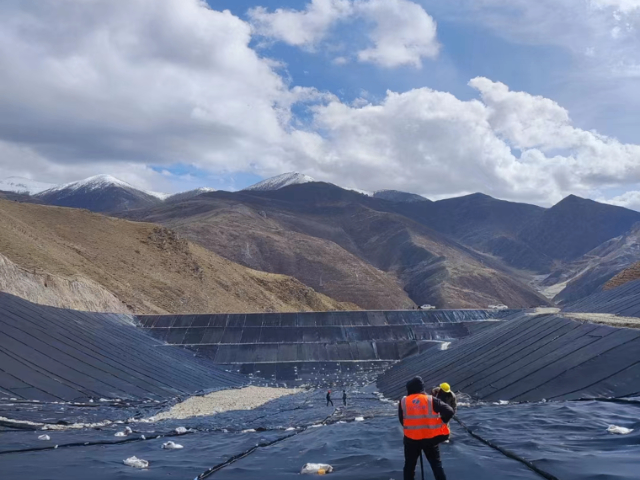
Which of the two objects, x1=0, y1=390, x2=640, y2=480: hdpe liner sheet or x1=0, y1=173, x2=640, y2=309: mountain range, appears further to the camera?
x1=0, y1=173, x2=640, y2=309: mountain range

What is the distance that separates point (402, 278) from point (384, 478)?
90962 millimetres

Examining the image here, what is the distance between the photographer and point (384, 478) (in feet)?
18.2

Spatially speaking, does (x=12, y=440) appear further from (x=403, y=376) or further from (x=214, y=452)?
(x=403, y=376)

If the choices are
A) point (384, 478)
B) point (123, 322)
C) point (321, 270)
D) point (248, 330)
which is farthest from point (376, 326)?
point (321, 270)

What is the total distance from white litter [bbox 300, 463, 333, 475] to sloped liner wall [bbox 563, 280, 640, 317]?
565 inches

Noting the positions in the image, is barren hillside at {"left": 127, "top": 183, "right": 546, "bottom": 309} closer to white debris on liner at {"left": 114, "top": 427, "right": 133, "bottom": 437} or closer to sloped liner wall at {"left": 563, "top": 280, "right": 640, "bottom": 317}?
sloped liner wall at {"left": 563, "top": 280, "right": 640, "bottom": 317}

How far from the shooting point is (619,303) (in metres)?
19.7

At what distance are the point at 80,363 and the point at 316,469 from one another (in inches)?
468

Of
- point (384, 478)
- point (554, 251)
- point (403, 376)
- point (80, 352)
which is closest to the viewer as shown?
point (384, 478)

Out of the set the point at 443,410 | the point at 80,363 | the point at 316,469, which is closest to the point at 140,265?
the point at 80,363

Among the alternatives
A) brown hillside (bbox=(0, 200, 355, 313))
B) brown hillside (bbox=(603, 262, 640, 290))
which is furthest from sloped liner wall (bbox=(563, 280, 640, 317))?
brown hillside (bbox=(0, 200, 355, 313))

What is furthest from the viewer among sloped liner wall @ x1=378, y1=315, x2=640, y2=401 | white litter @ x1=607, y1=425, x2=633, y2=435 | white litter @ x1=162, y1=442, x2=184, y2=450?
sloped liner wall @ x1=378, y1=315, x2=640, y2=401

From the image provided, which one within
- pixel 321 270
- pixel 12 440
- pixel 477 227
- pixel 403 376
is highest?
pixel 477 227

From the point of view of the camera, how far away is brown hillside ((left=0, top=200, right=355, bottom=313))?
129 feet
